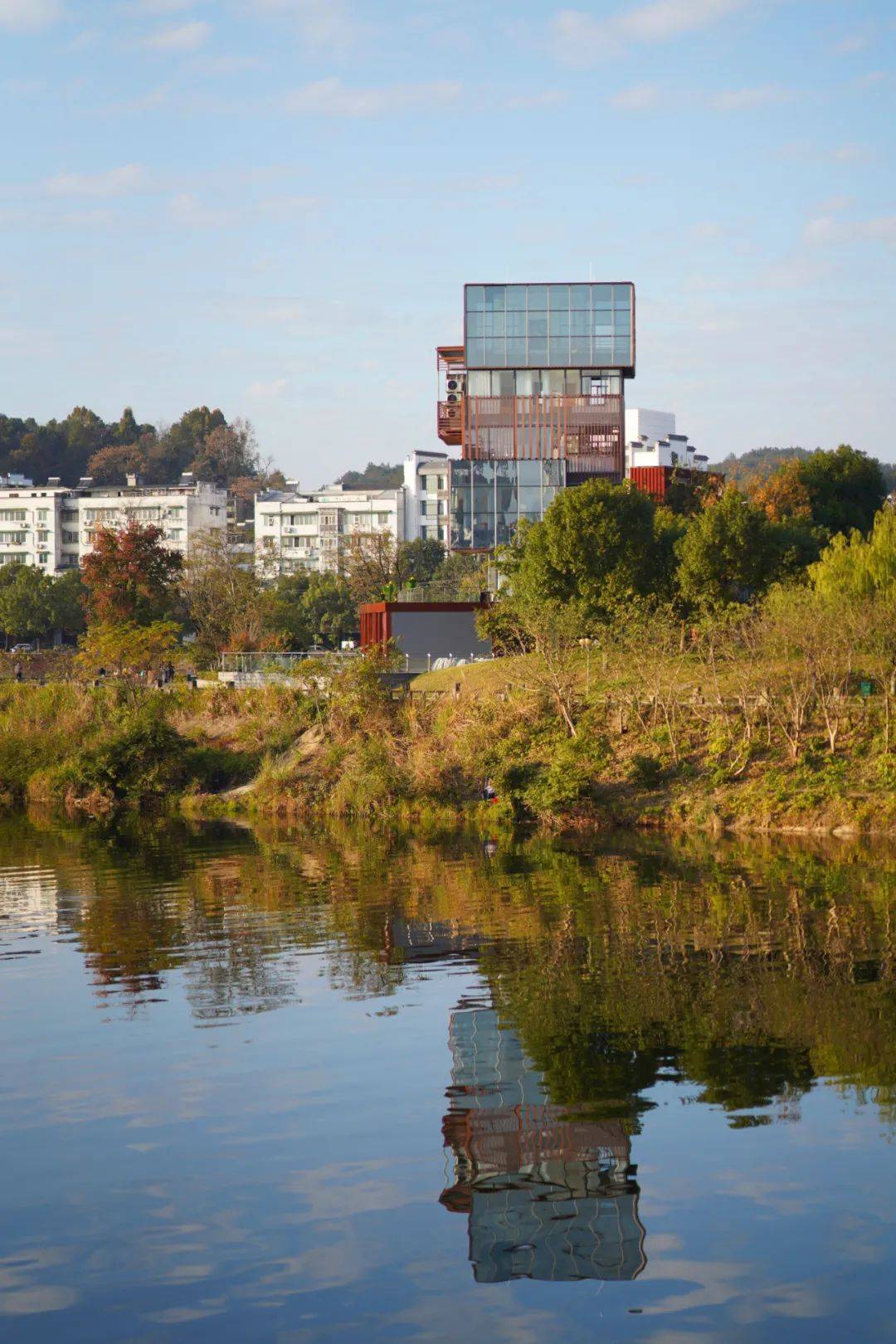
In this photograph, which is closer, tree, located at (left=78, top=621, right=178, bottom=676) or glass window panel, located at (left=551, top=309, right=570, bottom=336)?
tree, located at (left=78, top=621, right=178, bottom=676)

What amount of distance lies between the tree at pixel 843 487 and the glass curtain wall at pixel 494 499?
14457 millimetres

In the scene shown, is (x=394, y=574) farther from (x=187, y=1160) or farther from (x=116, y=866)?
(x=187, y=1160)

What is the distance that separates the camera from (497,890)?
102 ft

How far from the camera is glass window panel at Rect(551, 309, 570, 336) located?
77.6m

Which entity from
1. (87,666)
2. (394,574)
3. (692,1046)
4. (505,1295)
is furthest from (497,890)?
(394,574)

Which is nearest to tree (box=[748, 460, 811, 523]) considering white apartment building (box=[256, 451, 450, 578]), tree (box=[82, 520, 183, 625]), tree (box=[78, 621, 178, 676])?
tree (box=[78, 621, 178, 676])

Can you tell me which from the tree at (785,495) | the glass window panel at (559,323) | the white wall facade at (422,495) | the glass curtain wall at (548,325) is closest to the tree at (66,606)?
the white wall facade at (422,495)

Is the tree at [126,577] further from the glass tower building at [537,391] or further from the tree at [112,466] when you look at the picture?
the tree at [112,466]

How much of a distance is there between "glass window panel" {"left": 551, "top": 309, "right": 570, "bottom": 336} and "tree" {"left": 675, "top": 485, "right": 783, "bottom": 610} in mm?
22771

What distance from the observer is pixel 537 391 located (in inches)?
3059

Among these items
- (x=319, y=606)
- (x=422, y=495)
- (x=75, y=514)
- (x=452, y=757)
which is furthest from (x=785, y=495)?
(x=75, y=514)

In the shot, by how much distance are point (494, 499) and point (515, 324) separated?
9.54 meters

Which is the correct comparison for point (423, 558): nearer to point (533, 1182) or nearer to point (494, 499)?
point (494, 499)

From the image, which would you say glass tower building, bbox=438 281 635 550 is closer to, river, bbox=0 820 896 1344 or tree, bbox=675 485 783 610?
tree, bbox=675 485 783 610
